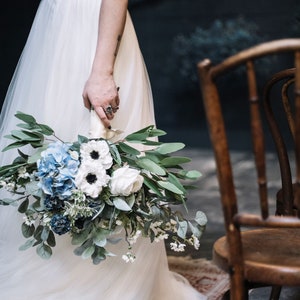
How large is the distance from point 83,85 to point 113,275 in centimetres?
58

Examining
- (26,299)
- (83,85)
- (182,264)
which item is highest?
(83,85)

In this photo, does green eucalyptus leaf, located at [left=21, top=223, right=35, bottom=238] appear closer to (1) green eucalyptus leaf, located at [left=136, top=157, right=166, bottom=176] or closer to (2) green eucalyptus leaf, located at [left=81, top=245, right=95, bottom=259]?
(2) green eucalyptus leaf, located at [left=81, top=245, right=95, bottom=259]

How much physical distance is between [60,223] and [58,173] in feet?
0.44

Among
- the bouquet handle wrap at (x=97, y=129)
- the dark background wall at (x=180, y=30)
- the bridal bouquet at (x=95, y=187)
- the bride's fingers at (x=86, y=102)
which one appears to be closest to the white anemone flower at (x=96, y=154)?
the bridal bouquet at (x=95, y=187)

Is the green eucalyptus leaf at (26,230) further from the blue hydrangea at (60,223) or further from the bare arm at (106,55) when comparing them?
the bare arm at (106,55)

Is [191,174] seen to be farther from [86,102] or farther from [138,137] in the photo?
[86,102]

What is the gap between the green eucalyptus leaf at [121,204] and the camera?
6.02 feet

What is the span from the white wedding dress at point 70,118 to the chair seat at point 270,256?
1.87 ft

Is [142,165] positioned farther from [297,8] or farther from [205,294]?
[297,8]

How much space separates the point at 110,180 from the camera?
184 cm

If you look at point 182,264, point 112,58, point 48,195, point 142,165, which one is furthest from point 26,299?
point 182,264

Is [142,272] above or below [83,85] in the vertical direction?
below

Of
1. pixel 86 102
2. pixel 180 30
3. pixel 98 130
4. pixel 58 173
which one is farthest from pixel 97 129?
pixel 180 30

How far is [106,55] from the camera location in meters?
2.03
